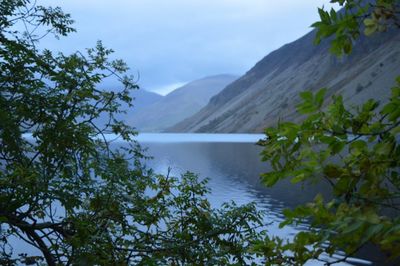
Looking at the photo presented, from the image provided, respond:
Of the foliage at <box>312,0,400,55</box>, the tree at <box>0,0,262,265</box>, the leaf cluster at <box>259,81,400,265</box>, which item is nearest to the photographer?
the leaf cluster at <box>259,81,400,265</box>

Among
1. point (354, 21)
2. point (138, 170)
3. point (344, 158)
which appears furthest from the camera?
point (138, 170)

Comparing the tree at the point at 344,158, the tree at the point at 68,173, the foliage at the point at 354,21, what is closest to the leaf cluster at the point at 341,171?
the tree at the point at 344,158

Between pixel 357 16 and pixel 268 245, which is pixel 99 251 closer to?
pixel 268 245

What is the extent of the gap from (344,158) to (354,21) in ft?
2.67

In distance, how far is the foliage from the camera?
2119 mm

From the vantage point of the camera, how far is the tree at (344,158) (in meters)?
2.06

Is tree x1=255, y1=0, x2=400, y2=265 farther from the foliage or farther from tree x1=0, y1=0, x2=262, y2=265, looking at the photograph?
tree x1=0, y1=0, x2=262, y2=265

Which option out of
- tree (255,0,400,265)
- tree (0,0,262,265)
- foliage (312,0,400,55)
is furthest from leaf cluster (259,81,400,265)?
tree (0,0,262,265)

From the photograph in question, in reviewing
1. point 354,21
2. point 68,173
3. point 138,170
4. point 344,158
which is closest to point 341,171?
point 344,158

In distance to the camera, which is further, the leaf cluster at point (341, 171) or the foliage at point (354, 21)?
the foliage at point (354, 21)

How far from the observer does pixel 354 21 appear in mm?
→ 2223

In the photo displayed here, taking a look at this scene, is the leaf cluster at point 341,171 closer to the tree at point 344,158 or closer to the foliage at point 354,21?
the tree at point 344,158

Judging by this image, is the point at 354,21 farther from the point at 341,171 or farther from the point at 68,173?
the point at 68,173

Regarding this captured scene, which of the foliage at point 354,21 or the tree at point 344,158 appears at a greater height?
the foliage at point 354,21
